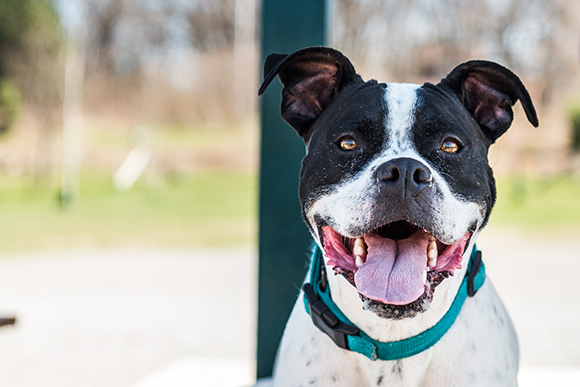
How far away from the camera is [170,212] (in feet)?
48.1

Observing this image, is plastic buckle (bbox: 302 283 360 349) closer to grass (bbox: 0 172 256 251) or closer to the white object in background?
grass (bbox: 0 172 256 251)

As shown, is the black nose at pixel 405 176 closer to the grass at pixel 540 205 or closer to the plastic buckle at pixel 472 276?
the plastic buckle at pixel 472 276

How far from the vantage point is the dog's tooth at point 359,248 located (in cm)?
191

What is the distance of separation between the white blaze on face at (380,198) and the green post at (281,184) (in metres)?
0.88

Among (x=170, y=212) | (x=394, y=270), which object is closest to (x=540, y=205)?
(x=170, y=212)

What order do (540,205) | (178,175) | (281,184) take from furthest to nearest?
(178,175) < (540,205) < (281,184)

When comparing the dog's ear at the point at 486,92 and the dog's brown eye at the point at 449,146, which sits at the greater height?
the dog's ear at the point at 486,92

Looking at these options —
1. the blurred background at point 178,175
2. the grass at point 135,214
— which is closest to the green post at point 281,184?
the blurred background at point 178,175

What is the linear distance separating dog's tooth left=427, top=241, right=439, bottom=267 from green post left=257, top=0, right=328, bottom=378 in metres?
1.15

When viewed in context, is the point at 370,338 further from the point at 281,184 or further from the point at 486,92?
the point at 281,184

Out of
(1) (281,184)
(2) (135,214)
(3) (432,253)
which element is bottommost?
(2) (135,214)

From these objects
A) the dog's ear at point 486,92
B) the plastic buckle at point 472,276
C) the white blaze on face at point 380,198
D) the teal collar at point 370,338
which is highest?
the dog's ear at point 486,92

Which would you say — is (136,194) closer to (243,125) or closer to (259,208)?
(243,125)

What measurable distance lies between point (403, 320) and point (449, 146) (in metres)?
0.59
